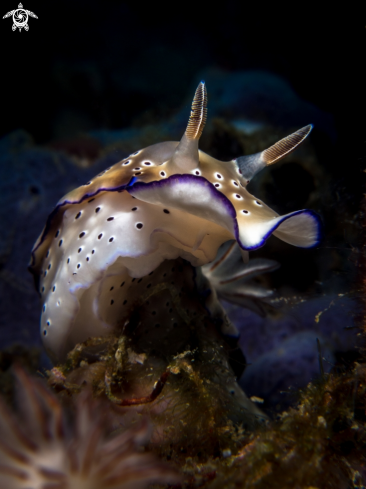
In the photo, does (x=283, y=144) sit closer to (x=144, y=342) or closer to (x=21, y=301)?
(x=144, y=342)

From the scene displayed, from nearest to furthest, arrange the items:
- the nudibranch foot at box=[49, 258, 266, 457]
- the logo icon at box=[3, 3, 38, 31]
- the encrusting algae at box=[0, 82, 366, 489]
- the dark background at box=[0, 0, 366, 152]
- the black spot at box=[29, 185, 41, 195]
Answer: the encrusting algae at box=[0, 82, 366, 489] < the nudibranch foot at box=[49, 258, 266, 457] < the black spot at box=[29, 185, 41, 195] < the logo icon at box=[3, 3, 38, 31] < the dark background at box=[0, 0, 366, 152]

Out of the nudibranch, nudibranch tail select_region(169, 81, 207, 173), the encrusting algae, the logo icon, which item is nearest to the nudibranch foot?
the encrusting algae

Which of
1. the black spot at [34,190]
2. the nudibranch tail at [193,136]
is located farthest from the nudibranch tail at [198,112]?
the black spot at [34,190]

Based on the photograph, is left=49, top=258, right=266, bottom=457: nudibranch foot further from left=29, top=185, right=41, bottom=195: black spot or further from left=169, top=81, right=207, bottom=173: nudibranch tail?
left=29, top=185, right=41, bottom=195: black spot

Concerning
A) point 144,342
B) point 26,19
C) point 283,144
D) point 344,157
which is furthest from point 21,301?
point 26,19

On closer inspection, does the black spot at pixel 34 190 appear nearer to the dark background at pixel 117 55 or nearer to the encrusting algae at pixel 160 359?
the encrusting algae at pixel 160 359

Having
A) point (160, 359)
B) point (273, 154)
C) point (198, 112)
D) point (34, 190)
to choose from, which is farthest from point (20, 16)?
point (160, 359)

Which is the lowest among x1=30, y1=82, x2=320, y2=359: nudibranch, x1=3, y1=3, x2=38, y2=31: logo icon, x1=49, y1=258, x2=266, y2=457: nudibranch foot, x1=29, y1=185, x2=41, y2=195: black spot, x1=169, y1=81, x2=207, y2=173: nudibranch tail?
→ x1=29, y1=185, x2=41, y2=195: black spot

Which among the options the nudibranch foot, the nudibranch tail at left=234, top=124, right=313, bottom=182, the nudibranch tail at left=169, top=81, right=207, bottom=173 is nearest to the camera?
the nudibranch foot

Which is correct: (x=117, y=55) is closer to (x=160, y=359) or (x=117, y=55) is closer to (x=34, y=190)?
(x=34, y=190)
